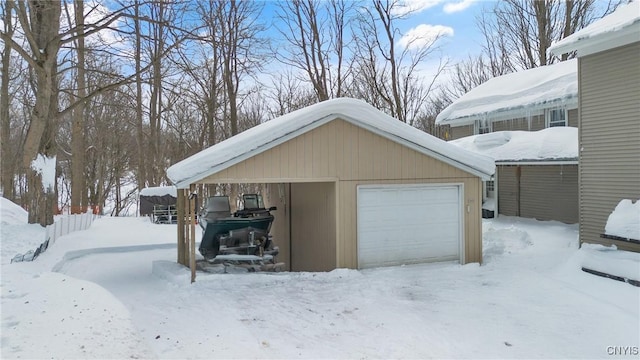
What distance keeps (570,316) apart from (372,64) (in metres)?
20.2

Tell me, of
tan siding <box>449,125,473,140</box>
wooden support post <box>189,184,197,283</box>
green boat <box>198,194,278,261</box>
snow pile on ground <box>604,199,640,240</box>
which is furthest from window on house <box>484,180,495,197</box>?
wooden support post <box>189,184,197,283</box>

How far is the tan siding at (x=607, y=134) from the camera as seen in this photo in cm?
822

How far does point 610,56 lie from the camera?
28.7 ft

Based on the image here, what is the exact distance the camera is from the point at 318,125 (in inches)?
310

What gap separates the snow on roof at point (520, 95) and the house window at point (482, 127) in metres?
0.29

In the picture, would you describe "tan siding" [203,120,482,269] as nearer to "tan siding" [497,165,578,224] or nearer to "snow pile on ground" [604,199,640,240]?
"snow pile on ground" [604,199,640,240]

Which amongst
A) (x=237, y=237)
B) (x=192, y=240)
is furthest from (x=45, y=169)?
(x=192, y=240)

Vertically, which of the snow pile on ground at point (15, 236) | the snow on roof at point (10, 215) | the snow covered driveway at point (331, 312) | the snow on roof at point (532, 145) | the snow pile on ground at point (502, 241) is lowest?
the snow covered driveway at point (331, 312)

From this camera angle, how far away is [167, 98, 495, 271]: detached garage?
761 centimetres

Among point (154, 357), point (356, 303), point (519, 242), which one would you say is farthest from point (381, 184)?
point (154, 357)

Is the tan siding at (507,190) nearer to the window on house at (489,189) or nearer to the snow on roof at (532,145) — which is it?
the window on house at (489,189)

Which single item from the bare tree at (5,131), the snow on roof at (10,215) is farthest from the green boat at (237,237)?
the bare tree at (5,131)

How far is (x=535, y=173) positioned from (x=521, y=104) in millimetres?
2465

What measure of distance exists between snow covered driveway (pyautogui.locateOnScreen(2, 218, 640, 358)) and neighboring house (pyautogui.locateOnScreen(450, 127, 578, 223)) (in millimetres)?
4618
